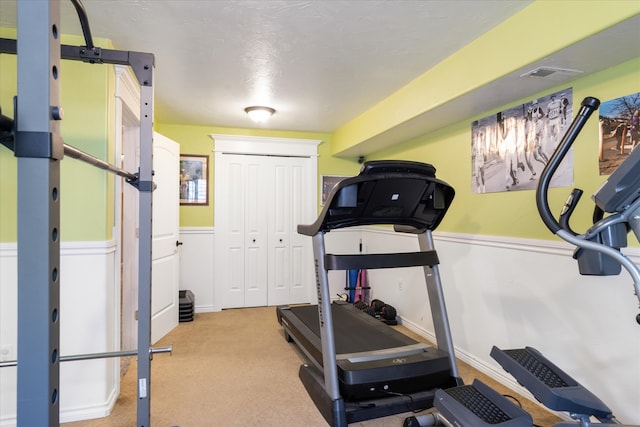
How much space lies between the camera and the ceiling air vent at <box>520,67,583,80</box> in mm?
1895

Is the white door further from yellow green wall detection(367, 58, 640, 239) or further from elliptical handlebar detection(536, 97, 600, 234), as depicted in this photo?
elliptical handlebar detection(536, 97, 600, 234)

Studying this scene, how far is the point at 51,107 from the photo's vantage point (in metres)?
0.72

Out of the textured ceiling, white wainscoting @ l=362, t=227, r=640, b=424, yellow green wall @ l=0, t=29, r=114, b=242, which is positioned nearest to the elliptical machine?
white wainscoting @ l=362, t=227, r=640, b=424

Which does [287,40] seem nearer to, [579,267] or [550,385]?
[579,267]

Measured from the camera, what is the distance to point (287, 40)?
2.21 metres

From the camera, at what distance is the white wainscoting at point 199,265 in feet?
14.3

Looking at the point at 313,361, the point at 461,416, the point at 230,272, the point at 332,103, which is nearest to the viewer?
the point at 461,416

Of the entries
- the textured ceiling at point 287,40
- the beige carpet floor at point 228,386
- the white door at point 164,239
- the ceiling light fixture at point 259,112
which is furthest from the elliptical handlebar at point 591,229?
the white door at point 164,239

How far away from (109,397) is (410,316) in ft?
9.01

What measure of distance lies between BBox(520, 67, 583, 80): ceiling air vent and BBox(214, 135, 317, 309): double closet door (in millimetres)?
3133

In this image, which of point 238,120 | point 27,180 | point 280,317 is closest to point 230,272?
point 280,317

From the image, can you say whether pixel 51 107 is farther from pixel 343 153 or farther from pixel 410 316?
pixel 343 153

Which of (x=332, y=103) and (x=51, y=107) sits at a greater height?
(x=332, y=103)

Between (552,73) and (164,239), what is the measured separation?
3.50 meters
